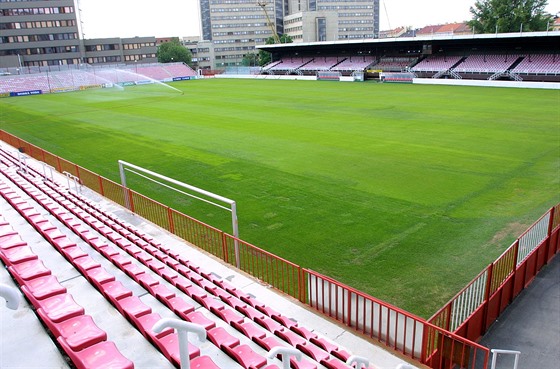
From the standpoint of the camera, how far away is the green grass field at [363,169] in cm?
1132

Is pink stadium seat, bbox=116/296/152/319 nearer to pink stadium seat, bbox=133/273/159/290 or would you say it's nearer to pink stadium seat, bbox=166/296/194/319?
pink stadium seat, bbox=166/296/194/319

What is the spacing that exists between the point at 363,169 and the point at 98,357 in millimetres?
15382

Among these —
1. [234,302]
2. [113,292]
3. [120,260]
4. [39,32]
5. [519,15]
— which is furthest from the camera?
[39,32]

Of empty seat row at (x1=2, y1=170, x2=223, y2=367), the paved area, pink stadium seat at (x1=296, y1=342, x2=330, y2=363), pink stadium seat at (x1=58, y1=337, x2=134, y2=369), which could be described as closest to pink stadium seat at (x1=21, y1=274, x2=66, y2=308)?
empty seat row at (x1=2, y1=170, x2=223, y2=367)

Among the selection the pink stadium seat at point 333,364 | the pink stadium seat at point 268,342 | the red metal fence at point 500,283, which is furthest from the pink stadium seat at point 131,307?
the red metal fence at point 500,283

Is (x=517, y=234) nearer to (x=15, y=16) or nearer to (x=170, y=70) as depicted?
(x=170, y=70)

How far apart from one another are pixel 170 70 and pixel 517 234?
281 feet

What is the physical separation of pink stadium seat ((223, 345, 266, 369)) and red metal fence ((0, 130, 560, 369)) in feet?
8.19

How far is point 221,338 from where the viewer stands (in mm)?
5703

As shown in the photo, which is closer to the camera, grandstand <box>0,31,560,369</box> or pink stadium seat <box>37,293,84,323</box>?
grandstand <box>0,31,560,369</box>

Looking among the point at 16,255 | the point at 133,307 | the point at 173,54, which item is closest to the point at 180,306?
the point at 133,307

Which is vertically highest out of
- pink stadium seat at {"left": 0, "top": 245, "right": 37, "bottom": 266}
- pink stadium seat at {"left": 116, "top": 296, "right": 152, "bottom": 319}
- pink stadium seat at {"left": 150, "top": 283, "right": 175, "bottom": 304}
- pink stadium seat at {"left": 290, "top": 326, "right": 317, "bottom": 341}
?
pink stadium seat at {"left": 0, "top": 245, "right": 37, "bottom": 266}

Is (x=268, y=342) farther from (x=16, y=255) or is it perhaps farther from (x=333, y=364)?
(x=16, y=255)

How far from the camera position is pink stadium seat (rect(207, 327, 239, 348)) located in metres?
5.50
